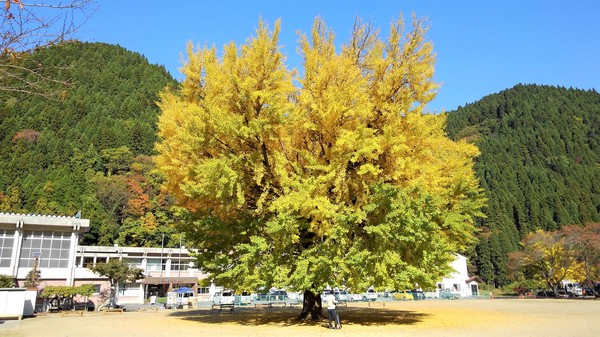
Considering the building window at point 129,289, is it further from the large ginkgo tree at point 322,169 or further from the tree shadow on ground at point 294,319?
the large ginkgo tree at point 322,169

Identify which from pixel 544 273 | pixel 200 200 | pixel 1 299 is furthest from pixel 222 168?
pixel 544 273

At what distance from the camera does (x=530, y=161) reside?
115938mm

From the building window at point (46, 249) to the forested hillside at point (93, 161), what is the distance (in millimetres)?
13999

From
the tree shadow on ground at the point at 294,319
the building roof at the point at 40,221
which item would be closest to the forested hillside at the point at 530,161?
the tree shadow on ground at the point at 294,319

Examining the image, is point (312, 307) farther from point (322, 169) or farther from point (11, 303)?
point (11, 303)

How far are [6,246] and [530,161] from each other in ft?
403

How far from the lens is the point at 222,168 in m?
12.9

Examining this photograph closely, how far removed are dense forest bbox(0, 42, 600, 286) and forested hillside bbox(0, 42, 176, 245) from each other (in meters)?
0.21

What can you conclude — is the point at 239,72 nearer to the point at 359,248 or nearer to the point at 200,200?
the point at 200,200

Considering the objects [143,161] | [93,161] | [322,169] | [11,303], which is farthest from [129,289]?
[93,161]

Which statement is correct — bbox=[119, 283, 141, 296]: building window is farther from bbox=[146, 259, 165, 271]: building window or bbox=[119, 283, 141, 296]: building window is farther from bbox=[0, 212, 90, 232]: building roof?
bbox=[0, 212, 90, 232]: building roof

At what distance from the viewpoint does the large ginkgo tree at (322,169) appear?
13.1 meters

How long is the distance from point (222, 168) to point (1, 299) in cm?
1301

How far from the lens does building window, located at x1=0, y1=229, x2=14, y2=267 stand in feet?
96.1
